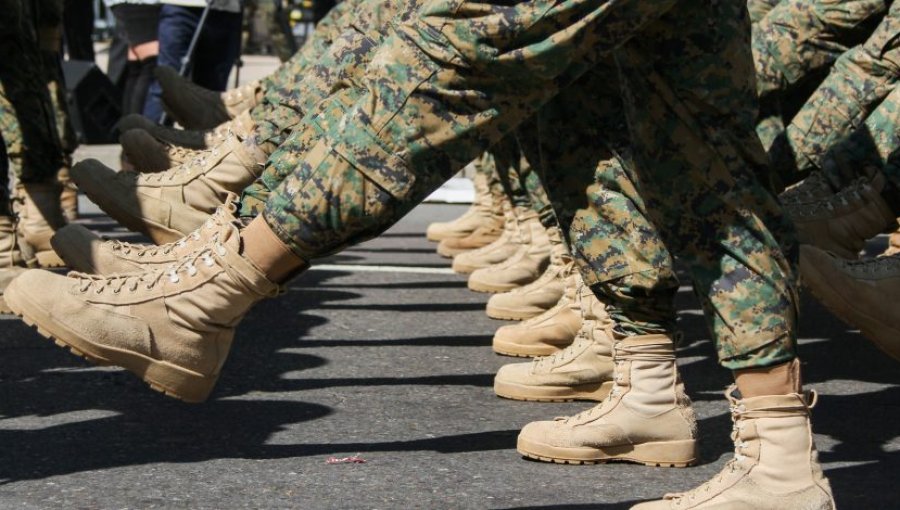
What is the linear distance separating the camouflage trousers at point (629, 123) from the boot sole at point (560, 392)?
1109mm

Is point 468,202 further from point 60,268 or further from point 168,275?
point 168,275

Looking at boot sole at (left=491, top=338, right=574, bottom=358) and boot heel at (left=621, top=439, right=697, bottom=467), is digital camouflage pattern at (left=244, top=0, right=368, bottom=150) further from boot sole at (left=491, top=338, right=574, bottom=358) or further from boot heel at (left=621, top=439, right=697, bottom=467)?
boot heel at (left=621, top=439, right=697, bottom=467)

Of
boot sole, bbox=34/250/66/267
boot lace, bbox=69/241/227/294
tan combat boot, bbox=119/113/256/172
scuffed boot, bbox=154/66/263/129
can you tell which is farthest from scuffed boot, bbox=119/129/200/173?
boot lace, bbox=69/241/227/294

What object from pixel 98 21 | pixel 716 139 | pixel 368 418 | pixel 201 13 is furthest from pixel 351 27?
pixel 98 21

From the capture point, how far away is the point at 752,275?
8.02ft

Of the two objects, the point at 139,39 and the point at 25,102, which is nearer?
the point at 25,102

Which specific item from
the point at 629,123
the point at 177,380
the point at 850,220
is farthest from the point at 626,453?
the point at 850,220

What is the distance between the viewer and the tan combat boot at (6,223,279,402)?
2580 mm

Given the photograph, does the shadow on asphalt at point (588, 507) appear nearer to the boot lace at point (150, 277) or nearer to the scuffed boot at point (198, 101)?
the boot lace at point (150, 277)

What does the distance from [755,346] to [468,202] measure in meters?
5.97

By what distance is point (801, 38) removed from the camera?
Result: 15.9 feet

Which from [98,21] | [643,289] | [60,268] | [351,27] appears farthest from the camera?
[98,21]

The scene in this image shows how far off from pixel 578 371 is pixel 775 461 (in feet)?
3.72

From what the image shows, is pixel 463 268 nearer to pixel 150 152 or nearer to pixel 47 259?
pixel 150 152
